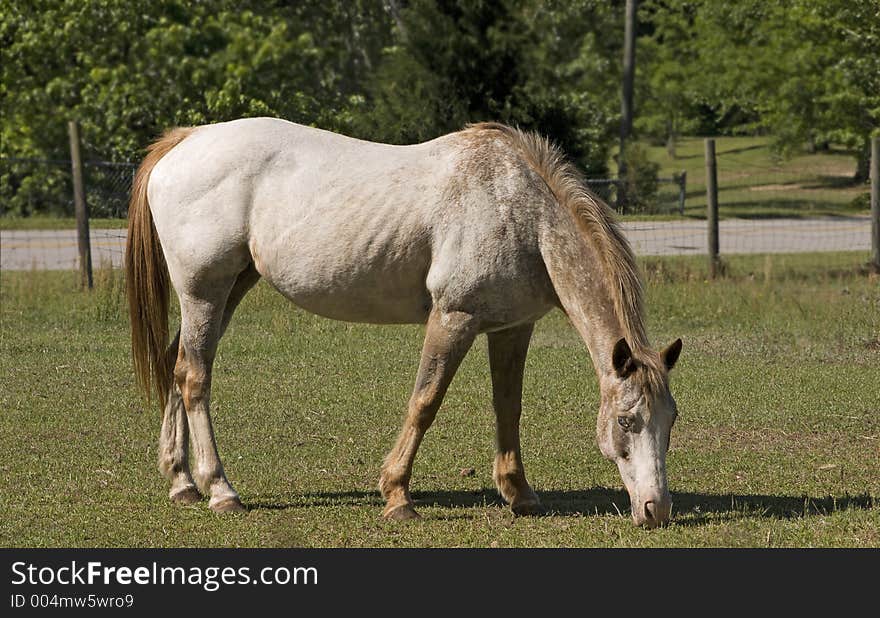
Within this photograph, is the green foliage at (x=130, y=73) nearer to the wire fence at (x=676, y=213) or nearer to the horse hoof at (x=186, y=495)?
the wire fence at (x=676, y=213)

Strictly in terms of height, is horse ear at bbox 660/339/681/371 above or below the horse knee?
above

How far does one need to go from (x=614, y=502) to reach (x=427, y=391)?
133 cm

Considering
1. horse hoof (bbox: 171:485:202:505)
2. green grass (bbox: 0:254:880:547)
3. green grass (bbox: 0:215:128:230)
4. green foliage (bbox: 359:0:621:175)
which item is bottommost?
green grass (bbox: 0:215:128:230)

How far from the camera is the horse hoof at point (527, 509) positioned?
686 centimetres

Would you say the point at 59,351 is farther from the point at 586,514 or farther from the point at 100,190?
the point at 100,190

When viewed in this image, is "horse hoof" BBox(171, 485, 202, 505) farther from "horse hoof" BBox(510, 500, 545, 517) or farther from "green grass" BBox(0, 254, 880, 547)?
"horse hoof" BBox(510, 500, 545, 517)

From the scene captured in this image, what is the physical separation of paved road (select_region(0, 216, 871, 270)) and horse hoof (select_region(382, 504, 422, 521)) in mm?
9548

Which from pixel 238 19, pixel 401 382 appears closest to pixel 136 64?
pixel 238 19

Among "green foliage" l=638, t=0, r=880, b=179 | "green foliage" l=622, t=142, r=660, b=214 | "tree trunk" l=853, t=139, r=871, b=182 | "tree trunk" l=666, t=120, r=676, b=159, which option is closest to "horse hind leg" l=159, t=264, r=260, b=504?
"green foliage" l=622, t=142, r=660, b=214

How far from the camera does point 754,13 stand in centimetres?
3512

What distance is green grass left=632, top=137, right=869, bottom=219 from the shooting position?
99.2 ft

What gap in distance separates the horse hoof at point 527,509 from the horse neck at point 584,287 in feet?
3.00

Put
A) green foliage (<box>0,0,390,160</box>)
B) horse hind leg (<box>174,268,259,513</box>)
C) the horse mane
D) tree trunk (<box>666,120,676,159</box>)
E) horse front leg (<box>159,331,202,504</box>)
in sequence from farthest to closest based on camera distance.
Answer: tree trunk (<box>666,120,676,159</box>) < green foliage (<box>0,0,390,160</box>) < horse front leg (<box>159,331,202,504</box>) < horse hind leg (<box>174,268,259,513</box>) < the horse mane

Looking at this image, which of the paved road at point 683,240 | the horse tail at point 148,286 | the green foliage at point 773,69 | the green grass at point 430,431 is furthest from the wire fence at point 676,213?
the horse tail at point 148,286
